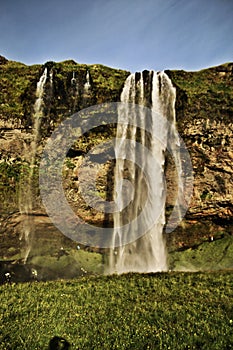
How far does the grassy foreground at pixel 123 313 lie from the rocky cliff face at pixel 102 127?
642cm

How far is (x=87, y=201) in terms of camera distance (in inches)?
663

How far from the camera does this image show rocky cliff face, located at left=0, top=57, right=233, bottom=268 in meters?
15.9

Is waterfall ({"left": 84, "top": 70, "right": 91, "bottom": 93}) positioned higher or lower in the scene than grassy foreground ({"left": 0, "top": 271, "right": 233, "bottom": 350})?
higher

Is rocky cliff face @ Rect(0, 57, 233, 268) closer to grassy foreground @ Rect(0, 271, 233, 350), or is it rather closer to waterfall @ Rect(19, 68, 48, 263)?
waterfall @ Rect(19, 68, 48, 263)

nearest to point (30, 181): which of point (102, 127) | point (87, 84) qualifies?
point (102, 127)

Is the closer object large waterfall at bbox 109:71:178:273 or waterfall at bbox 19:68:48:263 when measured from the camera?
large waterfall at bbox 109:71:178:273

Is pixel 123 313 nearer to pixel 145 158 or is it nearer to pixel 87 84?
pixel 145 158

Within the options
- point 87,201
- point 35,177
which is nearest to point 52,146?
point 35,177

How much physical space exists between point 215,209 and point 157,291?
27.6 feet

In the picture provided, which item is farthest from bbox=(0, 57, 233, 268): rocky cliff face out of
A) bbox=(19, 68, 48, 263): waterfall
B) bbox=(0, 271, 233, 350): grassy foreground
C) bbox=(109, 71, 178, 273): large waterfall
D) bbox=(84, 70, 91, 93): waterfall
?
bbox=(0, 271, 233, 350): grassy foreground

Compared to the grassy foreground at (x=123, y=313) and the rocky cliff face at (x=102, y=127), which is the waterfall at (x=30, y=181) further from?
the grassy foreground at (x=123, y=313)

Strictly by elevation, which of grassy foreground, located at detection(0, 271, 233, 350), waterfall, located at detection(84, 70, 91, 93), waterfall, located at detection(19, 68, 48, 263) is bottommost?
grassy foreground, located at detection(0, 271, 233, 350)

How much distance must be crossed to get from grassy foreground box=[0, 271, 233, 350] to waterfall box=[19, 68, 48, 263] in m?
6.57

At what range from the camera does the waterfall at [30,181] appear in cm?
1612
